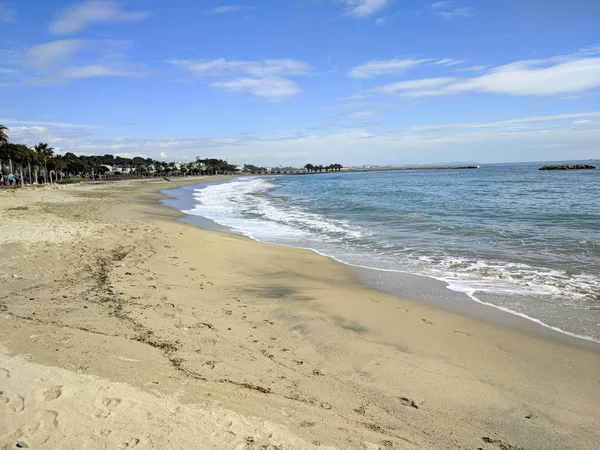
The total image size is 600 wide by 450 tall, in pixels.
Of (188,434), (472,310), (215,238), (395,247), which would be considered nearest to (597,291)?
(472,310)

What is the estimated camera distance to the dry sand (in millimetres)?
3170

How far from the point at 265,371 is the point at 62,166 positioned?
83.5 m

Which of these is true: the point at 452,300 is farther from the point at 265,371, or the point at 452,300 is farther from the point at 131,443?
the point at 131,443

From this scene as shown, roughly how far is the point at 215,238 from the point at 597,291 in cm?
1057

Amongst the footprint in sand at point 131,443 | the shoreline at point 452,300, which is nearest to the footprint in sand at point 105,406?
the footprint in sand at point 131,443

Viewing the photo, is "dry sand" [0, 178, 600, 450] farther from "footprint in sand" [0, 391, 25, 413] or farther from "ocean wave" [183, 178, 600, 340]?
"ocean wave" [183, 178, 600, 340]

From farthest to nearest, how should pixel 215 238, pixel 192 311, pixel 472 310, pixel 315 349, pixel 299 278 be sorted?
pixel 215 238, pixel 299 278, pixel 472 310, pixel 192 311, pixel 315 349

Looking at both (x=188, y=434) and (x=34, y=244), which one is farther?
Result: (x=34, y=244)

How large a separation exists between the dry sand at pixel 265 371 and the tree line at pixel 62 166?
48.5 metres

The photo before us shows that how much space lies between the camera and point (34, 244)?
1052 centimetres

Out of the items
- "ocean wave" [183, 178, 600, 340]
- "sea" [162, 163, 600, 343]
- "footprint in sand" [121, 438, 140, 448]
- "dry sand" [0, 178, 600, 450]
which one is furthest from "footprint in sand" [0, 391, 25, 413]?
"ocean wave" [183, 178, 600, 340]

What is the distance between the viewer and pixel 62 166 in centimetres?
7431

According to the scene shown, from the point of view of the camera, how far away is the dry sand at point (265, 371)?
10.4 ft

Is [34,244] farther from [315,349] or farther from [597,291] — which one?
[597,291]
